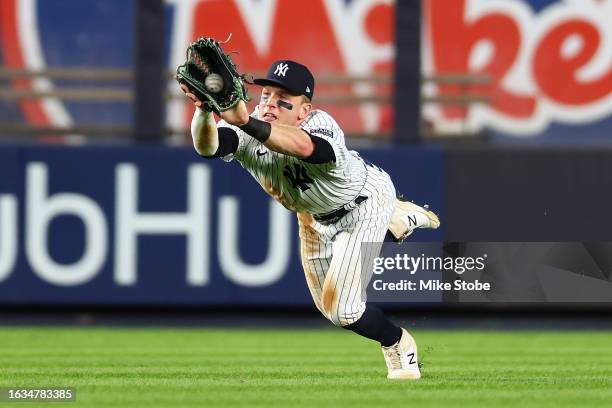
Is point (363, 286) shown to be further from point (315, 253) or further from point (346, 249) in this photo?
point (315, 253)

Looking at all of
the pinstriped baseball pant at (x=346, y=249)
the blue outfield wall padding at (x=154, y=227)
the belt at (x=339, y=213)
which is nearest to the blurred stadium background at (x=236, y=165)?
the blue outfield wall padding at (x=154, y=227)

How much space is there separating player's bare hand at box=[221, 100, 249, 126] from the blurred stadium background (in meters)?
5.49

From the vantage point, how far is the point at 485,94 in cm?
1233

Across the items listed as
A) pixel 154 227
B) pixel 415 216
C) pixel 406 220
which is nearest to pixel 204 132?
pixel 406 220

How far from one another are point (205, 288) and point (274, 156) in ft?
16.0

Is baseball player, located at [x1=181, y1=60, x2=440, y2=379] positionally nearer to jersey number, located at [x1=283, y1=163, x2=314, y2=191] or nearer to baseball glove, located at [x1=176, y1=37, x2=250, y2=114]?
jersey number, located at [x1=283, y1=163, x2=314, y2=191]

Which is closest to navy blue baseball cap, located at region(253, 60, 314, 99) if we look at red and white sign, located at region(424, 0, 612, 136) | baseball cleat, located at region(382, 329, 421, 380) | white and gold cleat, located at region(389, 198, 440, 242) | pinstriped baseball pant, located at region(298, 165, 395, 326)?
pinstriped baseball pant, located at region(298, 165, 395, 326)

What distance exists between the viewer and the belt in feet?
24.4

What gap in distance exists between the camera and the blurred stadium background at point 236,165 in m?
11.9

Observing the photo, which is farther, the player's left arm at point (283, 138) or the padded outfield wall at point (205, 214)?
the padded outfield wall at point (205, 214)

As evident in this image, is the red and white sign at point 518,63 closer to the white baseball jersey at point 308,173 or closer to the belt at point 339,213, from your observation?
the belt at point 339,213

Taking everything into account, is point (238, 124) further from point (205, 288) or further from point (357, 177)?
point (205, 288)

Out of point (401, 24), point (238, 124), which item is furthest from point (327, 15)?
point (238, 124)

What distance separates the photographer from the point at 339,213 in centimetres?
745
